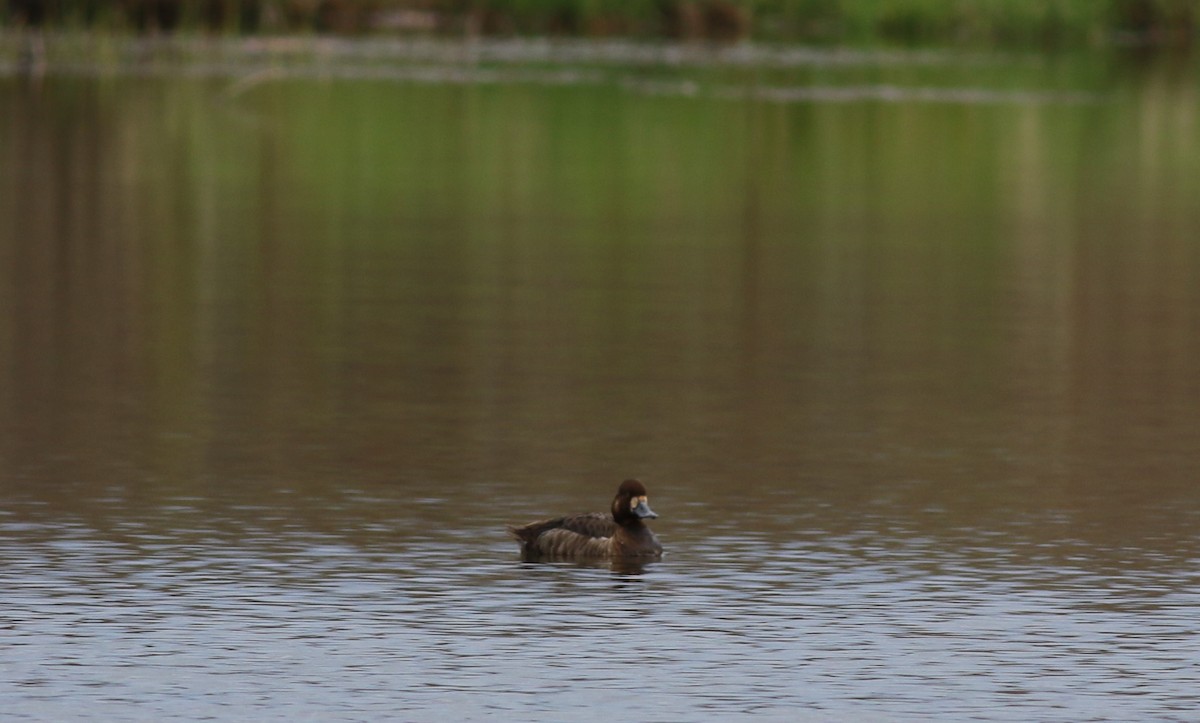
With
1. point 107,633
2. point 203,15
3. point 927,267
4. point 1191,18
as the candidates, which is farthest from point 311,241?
point 1191,18

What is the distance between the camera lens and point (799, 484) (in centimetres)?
1656

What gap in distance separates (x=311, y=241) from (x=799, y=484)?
1452 centimetres

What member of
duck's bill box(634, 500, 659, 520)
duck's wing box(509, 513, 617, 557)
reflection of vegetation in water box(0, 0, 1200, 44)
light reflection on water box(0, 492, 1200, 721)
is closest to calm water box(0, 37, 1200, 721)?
light reflection on water box(0, 492, 1200, 721)

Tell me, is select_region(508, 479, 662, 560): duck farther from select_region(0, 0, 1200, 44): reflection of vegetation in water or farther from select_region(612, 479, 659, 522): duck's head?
select_region(0, 0, 1200, 44): reflection of vegetation in water

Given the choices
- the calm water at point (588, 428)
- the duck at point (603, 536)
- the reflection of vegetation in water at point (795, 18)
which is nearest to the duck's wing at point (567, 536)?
the duck at point (603, 536)

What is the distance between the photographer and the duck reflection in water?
A: 1397cm

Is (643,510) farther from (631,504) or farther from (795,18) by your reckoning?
(795,18)

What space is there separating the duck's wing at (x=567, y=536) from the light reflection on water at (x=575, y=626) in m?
0.10

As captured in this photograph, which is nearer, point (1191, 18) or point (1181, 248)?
point (1181, 248)

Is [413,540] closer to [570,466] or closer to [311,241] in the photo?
[570,466]

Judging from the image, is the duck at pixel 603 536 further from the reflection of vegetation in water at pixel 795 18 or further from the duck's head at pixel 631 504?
the reflection of vegetation in water at pixel 795 18

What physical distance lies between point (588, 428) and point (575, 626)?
598 centimetres

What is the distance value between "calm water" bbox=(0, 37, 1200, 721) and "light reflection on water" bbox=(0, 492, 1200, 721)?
0.03 meters

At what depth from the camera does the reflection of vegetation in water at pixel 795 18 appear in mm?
79500
